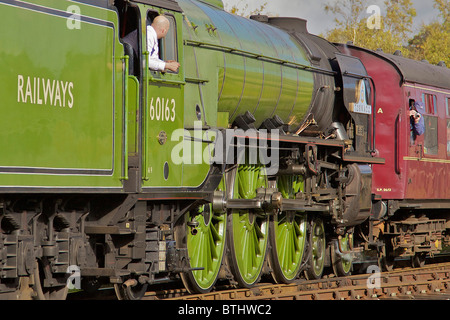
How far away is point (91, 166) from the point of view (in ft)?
23.0

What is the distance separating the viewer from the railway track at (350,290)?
33.4 feet

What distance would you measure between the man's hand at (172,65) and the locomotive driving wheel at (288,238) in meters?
4.00

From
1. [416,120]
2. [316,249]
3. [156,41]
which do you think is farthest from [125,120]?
[416,120]

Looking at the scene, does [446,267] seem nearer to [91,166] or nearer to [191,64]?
[191,64]

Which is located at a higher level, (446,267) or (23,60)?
(23,60)

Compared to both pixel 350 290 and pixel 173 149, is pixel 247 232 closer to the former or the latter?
pixel 350 290

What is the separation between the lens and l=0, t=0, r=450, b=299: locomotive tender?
655cm

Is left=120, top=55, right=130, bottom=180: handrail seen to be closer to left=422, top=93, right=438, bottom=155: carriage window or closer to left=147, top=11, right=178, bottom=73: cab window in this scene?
left=147, top=11, right=178, bottom=73: cab window

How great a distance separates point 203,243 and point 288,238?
2.45m

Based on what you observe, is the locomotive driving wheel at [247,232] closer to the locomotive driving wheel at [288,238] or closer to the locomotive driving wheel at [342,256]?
the locomotive driving wheel at [288,238]

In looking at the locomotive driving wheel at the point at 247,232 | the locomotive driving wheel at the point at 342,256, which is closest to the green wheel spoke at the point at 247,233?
the locomotive driving wheel at the point at 247,232

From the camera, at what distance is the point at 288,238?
40.0 feet
